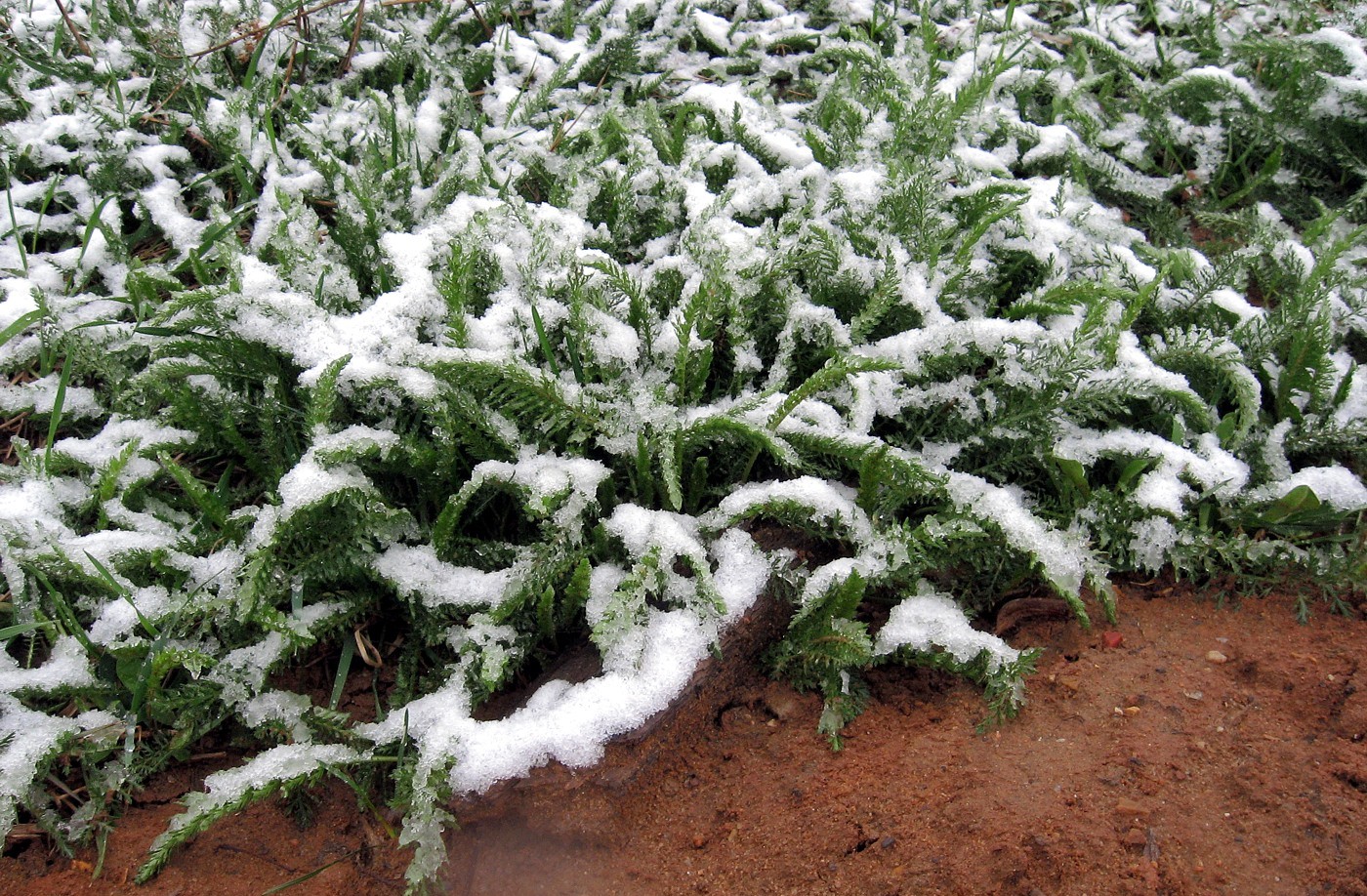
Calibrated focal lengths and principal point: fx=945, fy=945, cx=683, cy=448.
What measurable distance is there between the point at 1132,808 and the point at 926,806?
0.90 ft

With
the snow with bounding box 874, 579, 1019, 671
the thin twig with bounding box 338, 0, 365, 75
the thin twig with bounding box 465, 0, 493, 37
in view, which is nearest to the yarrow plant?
the snow with bounding box 874, 579, 1019, 671

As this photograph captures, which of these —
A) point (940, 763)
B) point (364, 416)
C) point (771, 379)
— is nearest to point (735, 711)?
point (940, 763)

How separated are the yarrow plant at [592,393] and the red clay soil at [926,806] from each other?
64 mm

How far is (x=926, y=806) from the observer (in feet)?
4.37

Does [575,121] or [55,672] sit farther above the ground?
[575,121]

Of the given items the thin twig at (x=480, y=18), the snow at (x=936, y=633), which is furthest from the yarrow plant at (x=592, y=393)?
the thin twig at (x=480, y=18)

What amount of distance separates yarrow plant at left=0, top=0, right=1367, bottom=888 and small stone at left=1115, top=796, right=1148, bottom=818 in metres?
0.20

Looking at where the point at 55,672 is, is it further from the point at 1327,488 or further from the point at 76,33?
the point at 1327,488

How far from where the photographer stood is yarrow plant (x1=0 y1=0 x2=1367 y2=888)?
4.89 feet

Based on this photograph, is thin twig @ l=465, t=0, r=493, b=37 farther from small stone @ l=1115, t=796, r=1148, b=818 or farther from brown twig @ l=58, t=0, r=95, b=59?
small stone @ l=1115, t=796, r=1148, b=818

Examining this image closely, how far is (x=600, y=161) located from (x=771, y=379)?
0.82m

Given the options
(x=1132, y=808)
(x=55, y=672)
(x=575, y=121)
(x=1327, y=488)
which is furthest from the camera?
(x=575, y=121)

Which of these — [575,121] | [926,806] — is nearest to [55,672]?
[926,806]

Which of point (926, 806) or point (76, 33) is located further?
point (76, 33)
